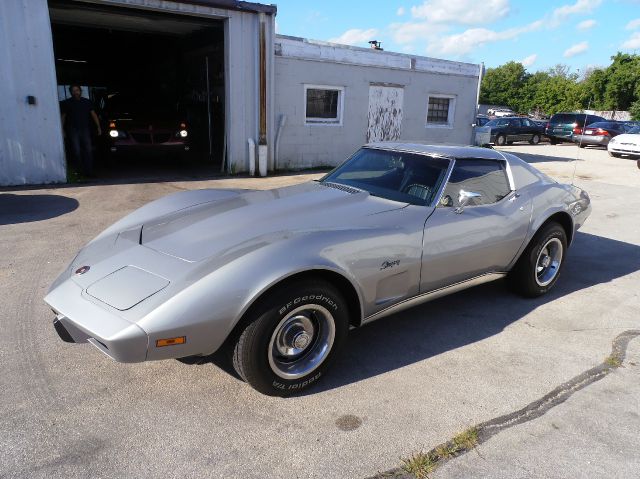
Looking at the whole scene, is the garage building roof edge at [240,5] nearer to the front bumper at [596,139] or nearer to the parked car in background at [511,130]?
the parked car in background at [511,130]

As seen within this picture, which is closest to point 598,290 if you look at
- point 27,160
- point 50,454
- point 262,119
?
point 50,454

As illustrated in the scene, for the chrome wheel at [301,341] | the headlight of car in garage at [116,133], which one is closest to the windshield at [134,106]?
the headlight of car in garage at [116,133]

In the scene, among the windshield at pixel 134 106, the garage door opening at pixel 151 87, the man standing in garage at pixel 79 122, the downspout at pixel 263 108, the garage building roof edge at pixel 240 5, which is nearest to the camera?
the man standing in garage at pixel 79 122

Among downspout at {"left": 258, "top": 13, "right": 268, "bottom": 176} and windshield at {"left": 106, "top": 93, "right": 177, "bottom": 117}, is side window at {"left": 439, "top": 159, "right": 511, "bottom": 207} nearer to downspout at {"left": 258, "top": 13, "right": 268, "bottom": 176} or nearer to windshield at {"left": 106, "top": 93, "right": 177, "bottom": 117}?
downspout at {"left": 258, "top": 13, "right": 268, "bottom": 176}

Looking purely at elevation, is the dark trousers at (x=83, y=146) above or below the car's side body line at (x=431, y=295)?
above

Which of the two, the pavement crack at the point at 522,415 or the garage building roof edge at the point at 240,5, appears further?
the garage building roof edge at the point at 240,5

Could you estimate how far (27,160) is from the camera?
8.91 m

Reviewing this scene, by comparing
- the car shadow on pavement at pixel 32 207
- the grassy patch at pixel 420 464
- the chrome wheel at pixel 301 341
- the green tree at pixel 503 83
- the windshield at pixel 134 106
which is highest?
the green tree at pixel 503 83

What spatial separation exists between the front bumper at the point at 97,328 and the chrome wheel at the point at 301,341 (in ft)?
2.33

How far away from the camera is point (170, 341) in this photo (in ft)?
7.66

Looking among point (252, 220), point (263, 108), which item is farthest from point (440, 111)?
point (252, 220)

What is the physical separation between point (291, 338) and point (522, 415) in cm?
142

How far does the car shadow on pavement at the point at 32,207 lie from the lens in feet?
21.9

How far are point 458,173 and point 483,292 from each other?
144 centimetres
